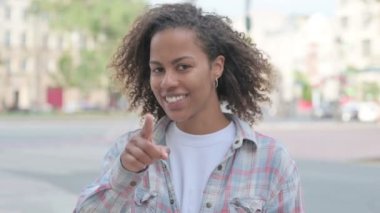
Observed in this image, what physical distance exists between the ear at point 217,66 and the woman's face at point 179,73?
0.20 feet

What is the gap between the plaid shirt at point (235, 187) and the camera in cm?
192

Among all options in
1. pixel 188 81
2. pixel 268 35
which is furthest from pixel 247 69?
pixel 268 35

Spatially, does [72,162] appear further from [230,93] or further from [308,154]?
[230,93]

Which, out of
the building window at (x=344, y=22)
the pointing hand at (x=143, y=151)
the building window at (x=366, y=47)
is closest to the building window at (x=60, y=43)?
the building window at (x=344, y=22)

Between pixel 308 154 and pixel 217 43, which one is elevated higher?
pixel 217 43

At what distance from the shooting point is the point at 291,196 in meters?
1.97

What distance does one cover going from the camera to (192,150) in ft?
6.68

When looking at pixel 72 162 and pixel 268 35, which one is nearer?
pixel 72 162

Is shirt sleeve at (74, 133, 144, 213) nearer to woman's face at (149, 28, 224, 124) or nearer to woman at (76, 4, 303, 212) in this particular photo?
woman at (76, 4, 303, 212)

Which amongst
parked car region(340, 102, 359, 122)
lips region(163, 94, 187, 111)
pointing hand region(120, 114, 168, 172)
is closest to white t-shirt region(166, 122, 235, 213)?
lips region(163, 94, 187, 111)

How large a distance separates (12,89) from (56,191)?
234 feet

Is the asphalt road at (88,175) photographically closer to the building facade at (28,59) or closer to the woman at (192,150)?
the woman at (192,150)

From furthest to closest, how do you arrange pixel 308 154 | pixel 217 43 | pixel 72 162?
pixel 308 154
pixel 72 162
pixel 217 43

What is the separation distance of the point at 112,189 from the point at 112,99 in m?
66.0
